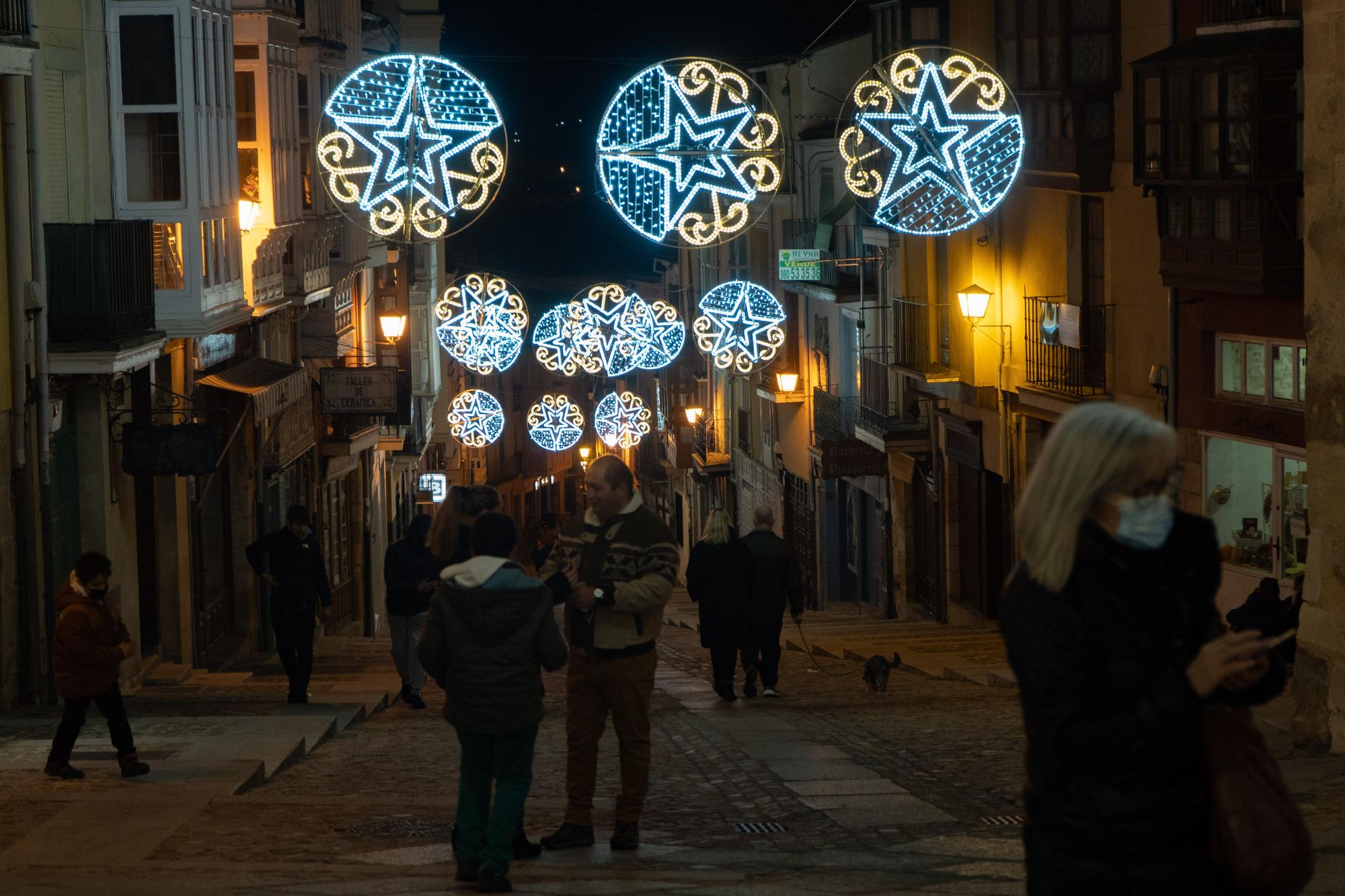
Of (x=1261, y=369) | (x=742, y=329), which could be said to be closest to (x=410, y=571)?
(x=1261, y=369)

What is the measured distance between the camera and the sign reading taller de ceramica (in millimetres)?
28062

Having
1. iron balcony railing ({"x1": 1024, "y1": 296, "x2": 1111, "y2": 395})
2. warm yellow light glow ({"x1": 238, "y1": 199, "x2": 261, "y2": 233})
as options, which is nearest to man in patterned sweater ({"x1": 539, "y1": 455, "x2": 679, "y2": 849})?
warm yellow light glow ({"x1": 238, "y1": 199, "x2": 261, "y2": 233})

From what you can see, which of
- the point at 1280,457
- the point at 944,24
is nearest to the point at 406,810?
the point at 1280,457

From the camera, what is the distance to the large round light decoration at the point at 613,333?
32.1 m

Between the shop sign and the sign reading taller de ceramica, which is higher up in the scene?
the sign reading taller de ceramica

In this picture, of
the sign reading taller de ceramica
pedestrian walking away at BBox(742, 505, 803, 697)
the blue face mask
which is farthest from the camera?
the sign reading taller de ceramica

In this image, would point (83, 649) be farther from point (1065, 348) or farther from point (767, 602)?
point (1065, 348)

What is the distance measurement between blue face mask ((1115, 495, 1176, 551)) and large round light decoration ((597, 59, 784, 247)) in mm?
13365

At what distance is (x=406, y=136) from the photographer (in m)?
17.0

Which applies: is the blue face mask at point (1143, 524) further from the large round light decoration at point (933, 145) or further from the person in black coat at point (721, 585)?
the large round light decoration at point (933, 145)

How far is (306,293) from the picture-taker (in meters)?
24.9

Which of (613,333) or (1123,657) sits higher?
(613,333)

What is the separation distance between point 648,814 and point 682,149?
856cm

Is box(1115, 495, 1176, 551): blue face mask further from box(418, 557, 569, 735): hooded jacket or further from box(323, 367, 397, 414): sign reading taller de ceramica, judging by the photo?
box(323, 367, 397, 414): sign reading taller de ceramica
